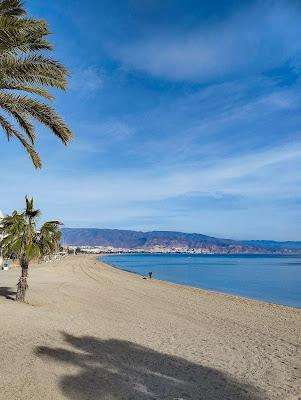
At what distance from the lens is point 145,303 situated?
76.2 feet

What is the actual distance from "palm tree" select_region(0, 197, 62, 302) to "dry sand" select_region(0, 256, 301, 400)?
2137 millimetres

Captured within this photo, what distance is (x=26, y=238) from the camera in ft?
62.7

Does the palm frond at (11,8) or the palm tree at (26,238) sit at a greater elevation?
the palm frond at (11,8)

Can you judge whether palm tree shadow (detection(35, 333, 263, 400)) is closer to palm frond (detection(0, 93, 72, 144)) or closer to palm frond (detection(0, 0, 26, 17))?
palm frond (detection(0, 93, 72, 144))

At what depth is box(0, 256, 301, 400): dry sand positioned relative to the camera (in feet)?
26.2

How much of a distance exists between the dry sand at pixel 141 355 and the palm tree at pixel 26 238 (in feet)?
7.01

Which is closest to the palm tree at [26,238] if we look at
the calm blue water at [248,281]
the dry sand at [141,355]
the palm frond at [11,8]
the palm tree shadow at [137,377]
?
the dry sand at [141,355]

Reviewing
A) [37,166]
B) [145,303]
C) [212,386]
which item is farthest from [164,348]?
[145,303]

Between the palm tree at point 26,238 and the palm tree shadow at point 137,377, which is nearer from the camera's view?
the palm tree shadow at point 137,377

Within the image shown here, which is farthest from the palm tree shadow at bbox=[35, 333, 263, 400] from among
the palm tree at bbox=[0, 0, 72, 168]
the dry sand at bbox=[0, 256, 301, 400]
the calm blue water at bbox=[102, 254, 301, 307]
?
the calm blue water at bbox=[102, 254, 301, 307]

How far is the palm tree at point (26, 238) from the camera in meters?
19.0

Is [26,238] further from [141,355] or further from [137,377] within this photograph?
[137,377]

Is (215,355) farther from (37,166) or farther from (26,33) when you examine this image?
(26,33)

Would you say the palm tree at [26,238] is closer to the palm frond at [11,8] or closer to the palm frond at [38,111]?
the palm frond at [38,111]
